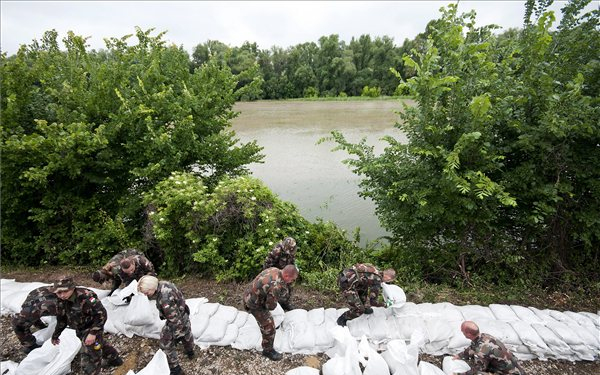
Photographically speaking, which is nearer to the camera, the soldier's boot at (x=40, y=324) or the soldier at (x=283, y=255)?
the soldier's boot at (x=40, y=324)

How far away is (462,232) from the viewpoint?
503 centimetres

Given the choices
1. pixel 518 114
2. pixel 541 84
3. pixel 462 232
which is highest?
pixel 541 84

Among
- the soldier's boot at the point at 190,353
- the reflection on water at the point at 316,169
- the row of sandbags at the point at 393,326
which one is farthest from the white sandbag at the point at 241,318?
the reflection on water at the point at 316,169

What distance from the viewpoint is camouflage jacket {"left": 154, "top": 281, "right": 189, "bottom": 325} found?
3.39 m

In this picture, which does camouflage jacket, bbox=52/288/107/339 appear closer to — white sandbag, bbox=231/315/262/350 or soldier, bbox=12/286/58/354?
soldier, bbox=12/286/58/354

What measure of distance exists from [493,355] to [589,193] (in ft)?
10.1

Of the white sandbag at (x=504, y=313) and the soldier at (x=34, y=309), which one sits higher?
the soldier at (x=34, y=309)

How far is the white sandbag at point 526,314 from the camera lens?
402 centimetres

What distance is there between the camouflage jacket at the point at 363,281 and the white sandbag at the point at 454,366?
98 centimetres

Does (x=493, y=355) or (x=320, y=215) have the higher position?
(x=493, y=355)

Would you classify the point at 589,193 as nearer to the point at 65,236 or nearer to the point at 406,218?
the point at 406,218

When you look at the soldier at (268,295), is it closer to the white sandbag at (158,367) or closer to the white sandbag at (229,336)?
the white sandbag at (229,336)

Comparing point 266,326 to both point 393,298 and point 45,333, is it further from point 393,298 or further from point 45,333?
point 45,333

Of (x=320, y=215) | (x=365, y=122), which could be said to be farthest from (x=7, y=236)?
(x=365, y=122)
